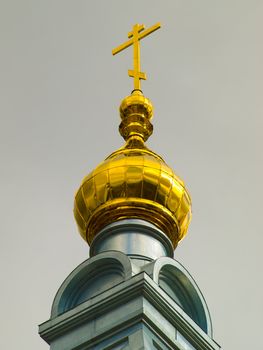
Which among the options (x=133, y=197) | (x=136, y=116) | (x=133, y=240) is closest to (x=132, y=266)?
(x=133, y=240)

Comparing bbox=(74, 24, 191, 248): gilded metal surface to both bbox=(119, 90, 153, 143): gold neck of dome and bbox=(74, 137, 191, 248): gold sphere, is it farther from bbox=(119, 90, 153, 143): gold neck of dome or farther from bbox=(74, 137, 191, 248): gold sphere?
bbox=(119, 90, 153, 143): gold neck of dome

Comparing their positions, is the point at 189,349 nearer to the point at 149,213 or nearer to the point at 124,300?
the point at 124,300

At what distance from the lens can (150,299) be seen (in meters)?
20.2

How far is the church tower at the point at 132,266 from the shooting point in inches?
795

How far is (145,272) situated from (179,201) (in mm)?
2722

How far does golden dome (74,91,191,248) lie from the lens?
22.6 m

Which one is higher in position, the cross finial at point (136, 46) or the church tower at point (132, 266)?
the cross finial at point (136, 46)

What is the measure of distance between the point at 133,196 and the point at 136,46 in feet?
12.7

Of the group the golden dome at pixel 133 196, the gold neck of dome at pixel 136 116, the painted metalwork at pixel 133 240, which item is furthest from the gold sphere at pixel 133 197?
the gold neck of dome at pixel 136 116

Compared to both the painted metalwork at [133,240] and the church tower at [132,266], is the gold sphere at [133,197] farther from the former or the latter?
the painted metalwork at [133,240]

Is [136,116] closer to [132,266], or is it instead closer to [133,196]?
[133,196]

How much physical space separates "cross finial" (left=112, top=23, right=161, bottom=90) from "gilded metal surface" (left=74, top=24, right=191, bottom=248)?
218 cm

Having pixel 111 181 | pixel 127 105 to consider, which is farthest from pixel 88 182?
pixel 127 105

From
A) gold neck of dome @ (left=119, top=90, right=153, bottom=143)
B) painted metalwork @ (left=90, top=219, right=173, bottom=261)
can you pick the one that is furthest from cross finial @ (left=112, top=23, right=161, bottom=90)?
painted metalwork @ (left=90, top=219, right=173, bottom=261)
